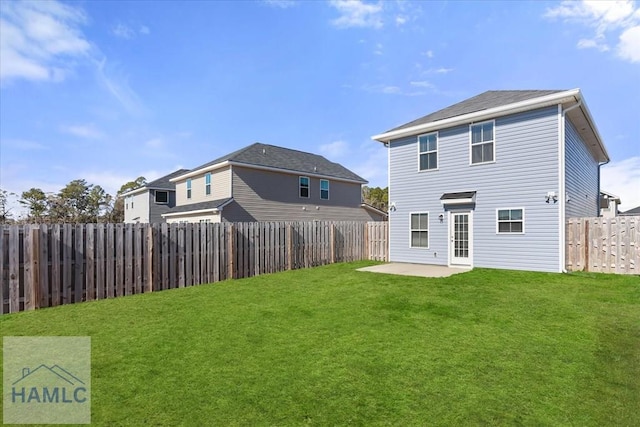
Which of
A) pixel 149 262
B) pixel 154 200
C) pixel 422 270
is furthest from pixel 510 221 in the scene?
pixel 154 200

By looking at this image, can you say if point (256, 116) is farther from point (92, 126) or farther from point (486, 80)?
point (486, 80)

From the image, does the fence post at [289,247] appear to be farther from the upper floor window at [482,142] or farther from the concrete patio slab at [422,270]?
the upper floor window at [482,142]

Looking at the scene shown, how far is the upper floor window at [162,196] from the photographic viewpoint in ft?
86.9

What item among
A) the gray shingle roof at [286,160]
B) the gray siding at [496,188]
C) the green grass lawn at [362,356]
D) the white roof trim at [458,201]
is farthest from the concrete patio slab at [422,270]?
the gray shingle roof at [286,160]

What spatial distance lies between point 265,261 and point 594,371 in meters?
9.36

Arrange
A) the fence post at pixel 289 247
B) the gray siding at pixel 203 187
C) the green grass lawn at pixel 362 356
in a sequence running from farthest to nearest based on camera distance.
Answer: the gray siding at pixel 203 187 → the fence post at pixel 289 247 → the green grass lawn at pixel 362 356

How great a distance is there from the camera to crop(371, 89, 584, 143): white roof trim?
32.4 ft

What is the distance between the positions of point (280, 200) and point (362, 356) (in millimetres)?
17002

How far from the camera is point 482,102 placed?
12852 millimetres

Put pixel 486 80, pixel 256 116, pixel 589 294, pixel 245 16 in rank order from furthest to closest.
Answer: pixel 256 116
pixel 486 80
pixel 245 16
pixel 589 294

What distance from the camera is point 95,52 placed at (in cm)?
1050

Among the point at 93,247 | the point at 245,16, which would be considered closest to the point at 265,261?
the point at 93,247

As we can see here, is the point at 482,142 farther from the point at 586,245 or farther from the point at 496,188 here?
the point at 586,245

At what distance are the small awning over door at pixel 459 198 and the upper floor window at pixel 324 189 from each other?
37.3ft
